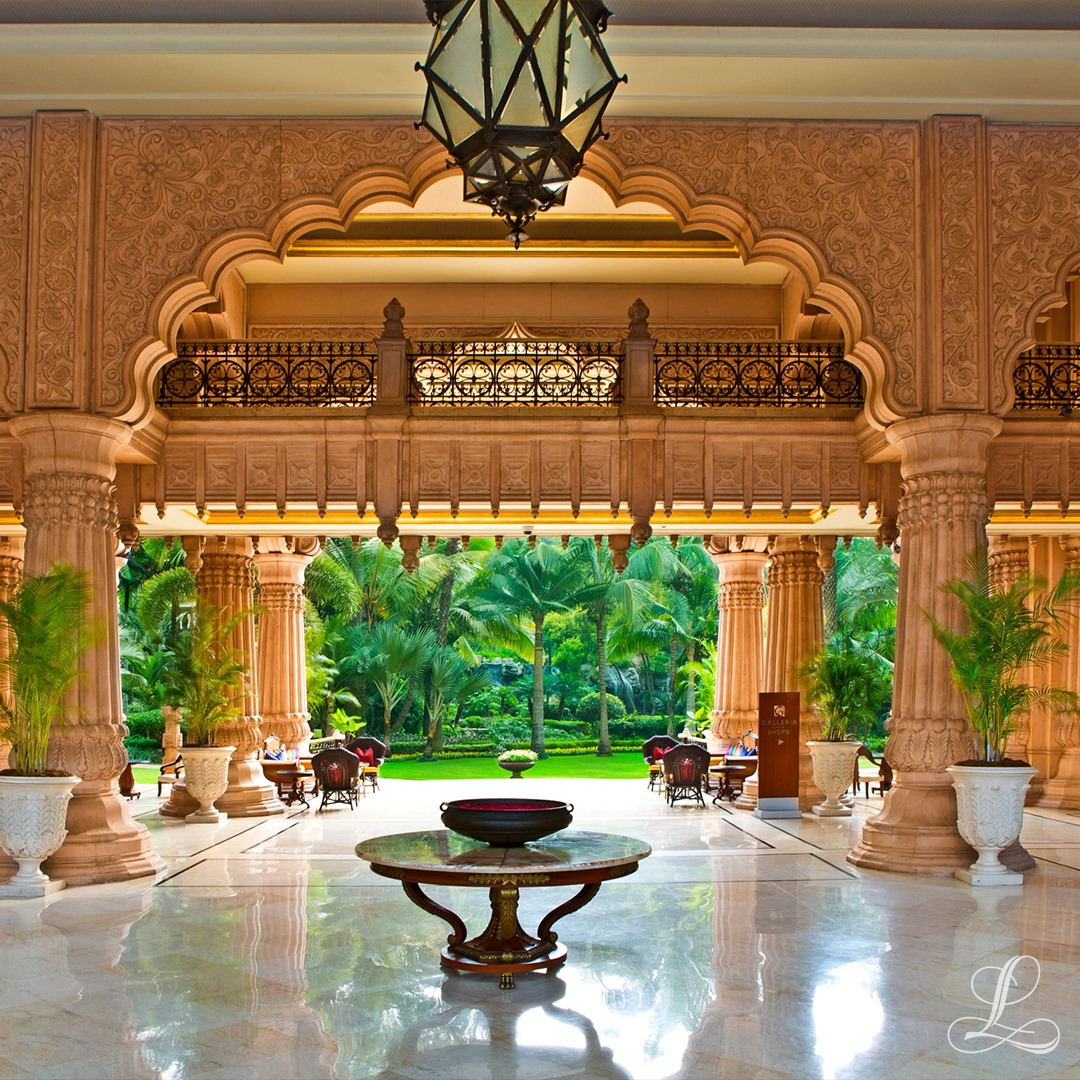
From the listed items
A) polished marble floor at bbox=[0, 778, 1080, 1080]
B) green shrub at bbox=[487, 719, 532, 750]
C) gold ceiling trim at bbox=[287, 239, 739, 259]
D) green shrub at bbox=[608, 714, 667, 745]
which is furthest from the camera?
green shrub at bbox=[608, 714, 667, 745]

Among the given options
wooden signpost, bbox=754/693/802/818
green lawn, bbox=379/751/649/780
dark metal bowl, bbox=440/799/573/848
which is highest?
dark metal bowl, bbox=440/799/573/848

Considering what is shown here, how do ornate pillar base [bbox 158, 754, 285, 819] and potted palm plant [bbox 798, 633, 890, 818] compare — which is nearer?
potted palm plant [bbox 798, 633, 890, 818]

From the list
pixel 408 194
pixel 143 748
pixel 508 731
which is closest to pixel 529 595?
pixel 508 731

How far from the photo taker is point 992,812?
27.9ft

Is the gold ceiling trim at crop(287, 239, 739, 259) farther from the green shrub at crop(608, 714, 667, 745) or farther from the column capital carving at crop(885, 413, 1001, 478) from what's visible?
the green shrub at crop(608, 714, 667, 745)

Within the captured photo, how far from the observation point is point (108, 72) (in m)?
8.71

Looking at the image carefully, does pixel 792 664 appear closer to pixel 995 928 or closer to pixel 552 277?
pixel 552 277

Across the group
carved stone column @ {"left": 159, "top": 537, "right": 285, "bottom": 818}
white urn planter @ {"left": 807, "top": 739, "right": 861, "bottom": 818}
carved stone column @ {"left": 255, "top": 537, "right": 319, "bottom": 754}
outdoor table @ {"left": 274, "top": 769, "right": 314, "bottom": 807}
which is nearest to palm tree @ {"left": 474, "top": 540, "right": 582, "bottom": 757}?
carved stone column @ {"left": 255, "top": 537, "right": 319, "bottom": 754}

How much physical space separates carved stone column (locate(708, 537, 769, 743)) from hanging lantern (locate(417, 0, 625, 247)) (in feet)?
43.1

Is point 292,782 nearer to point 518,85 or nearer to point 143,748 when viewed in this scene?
point 518,85

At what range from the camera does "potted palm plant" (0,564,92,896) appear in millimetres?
8203

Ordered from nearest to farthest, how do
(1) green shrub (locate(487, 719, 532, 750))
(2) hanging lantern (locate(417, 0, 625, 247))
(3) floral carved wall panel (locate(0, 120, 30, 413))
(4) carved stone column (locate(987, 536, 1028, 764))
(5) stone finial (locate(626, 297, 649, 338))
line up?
(2) hanging lantern (locate(417, 0, 625, 247))
(3) floral carved wall panel (locate(0, 120, 30, 413))
(5) stone finial (locate(626, 297, 649, 338))
(4) carved stone column (locate(987, 536, 1028, 764))
(1) green shrub (locate(487, 719, 532, 750))

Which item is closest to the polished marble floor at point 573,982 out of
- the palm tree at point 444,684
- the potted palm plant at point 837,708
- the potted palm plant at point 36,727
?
the potted palm plant at point 36,727

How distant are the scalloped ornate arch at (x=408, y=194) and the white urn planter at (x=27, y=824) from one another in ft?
9.11
